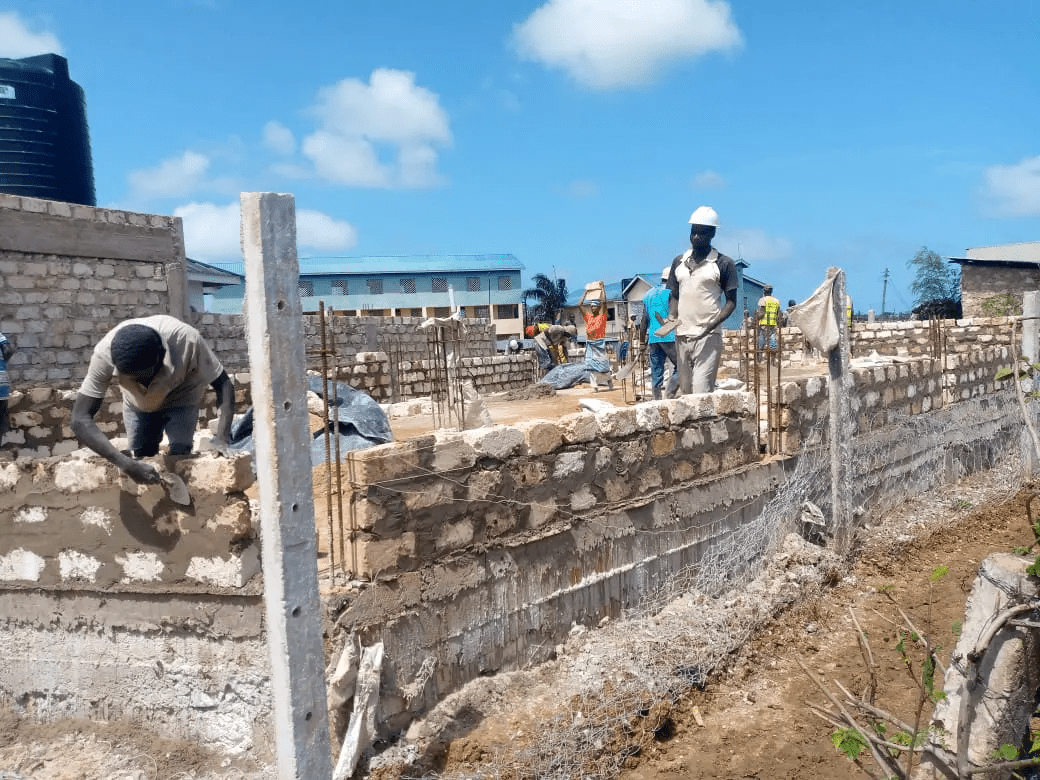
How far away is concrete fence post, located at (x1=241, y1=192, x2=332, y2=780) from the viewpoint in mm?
2400

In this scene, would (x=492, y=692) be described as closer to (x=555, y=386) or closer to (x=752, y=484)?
(x=752, y=484)

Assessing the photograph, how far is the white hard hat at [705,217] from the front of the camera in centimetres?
624

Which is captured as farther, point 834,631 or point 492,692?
point 834,631

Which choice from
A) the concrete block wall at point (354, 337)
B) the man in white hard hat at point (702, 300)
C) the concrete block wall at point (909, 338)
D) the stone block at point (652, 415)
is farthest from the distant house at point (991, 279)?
the stone block at point (652, 415)

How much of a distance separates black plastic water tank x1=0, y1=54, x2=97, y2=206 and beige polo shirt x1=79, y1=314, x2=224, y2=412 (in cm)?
1141

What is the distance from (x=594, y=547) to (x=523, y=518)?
0.57m

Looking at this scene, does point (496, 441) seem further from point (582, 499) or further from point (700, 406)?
point (700, 406)

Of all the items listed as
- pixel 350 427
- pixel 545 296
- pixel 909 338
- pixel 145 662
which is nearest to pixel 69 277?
pixel 350 427

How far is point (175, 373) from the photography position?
3912 millimetres

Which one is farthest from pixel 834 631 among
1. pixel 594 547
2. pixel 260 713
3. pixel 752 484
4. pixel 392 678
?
pixel 260 713

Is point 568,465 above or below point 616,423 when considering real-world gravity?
below

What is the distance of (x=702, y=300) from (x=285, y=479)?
4.48 m

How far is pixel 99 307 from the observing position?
10.5 meters

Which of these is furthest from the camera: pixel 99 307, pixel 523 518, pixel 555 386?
pixel 555 386
